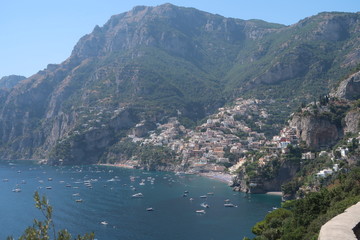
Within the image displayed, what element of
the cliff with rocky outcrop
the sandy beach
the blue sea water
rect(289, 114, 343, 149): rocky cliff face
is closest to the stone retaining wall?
the blue sea water

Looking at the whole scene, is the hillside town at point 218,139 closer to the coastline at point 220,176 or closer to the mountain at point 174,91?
the coastline at point 220,176

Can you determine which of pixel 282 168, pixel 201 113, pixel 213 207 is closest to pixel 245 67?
pixel 201 113

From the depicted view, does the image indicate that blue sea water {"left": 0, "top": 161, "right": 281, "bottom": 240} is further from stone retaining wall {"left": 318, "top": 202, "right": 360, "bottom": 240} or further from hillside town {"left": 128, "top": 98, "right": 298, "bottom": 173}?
stone retaining wall {"left": 318, "top": 202, "right": 360, "bottom": 240}

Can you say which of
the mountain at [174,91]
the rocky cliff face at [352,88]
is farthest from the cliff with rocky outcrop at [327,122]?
the mountain at [174,91]

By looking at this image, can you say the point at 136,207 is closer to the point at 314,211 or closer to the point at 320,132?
the point at 320,132

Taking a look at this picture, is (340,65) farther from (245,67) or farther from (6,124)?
(6,124)

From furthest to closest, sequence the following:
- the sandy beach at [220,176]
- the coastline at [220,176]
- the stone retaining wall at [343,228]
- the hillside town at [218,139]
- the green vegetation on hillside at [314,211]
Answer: the hillside town at [218,139] < the sandy beach at [220,176] < the coastline at [220,176] < the green vegetation on hillside at [314,211] < the stone retaining wall at [343,228]

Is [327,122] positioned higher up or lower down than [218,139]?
higher up

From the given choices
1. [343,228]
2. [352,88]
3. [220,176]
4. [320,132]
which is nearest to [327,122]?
[320,132]

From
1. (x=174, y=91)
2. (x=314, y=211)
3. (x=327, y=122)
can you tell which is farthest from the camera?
(x=174, y=91)
